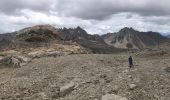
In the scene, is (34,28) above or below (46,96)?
above

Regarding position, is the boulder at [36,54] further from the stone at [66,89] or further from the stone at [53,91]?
the stone at [66,89]

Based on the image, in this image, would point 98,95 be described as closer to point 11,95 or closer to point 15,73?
point 11,95

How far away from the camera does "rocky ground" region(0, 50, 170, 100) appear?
88.6 ft

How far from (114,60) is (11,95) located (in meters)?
14.6

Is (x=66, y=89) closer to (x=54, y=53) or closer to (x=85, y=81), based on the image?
(x=85, y=81)

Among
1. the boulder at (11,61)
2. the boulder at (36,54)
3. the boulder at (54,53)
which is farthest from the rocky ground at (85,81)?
the boulder at (54,53)

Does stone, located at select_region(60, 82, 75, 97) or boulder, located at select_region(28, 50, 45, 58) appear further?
boulder, located at select_region(28, 50, 45, 58)

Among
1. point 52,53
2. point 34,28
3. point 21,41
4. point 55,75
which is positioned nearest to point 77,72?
point 55,75

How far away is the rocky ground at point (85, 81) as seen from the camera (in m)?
27.0

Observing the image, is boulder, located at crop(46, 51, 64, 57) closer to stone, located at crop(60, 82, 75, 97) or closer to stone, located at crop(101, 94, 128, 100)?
stone, located at crop(60, 82, 75, 97)

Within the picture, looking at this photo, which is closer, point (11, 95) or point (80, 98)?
point (80, 98)

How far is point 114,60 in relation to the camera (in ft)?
138

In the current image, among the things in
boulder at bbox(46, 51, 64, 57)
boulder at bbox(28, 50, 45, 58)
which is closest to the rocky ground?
boulder at bbox(28, 50, 45, 58)

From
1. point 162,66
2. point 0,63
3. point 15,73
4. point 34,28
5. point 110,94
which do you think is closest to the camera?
point 110,94
